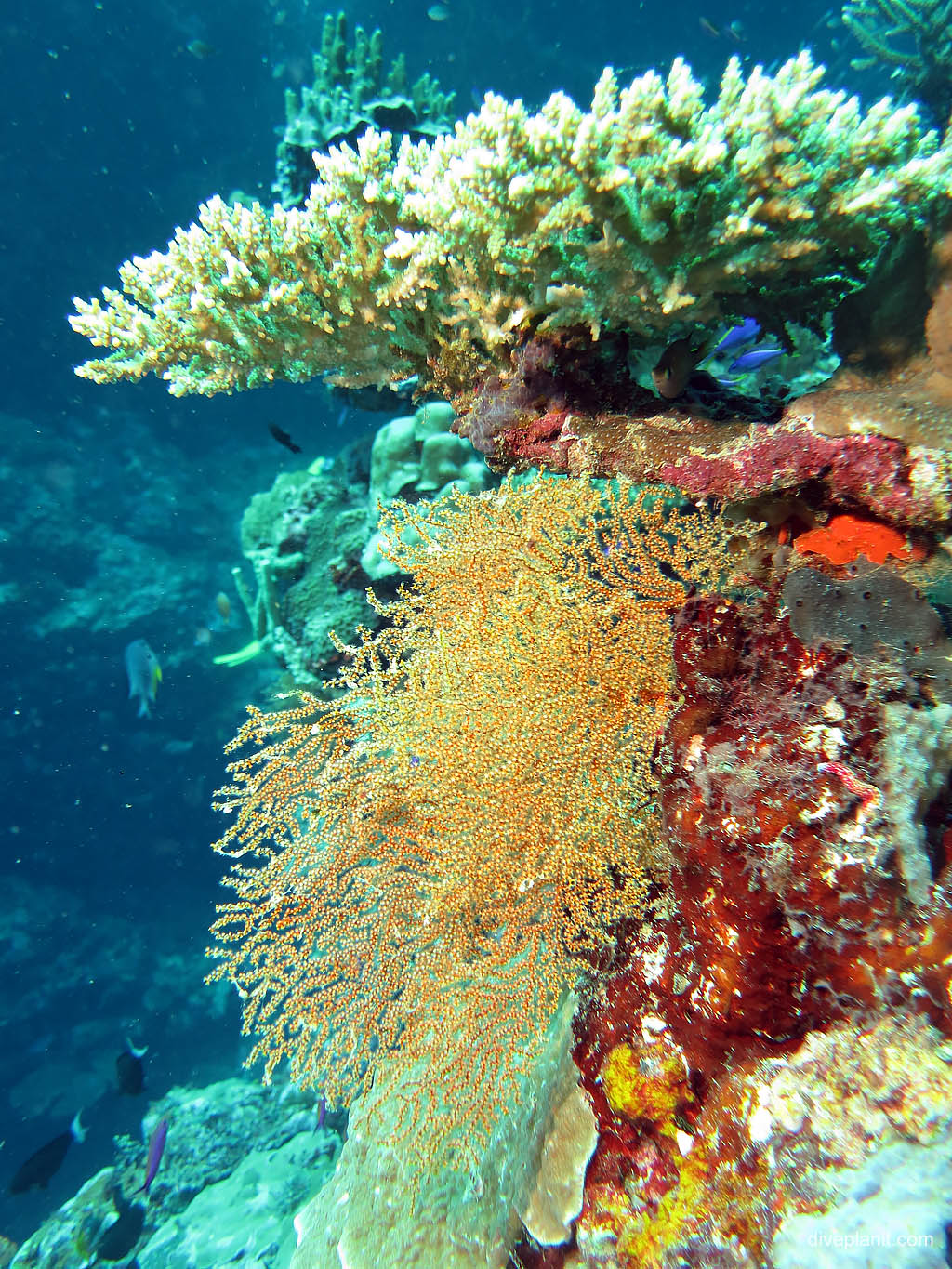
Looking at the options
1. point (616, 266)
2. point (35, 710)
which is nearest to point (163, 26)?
point (35, 710)

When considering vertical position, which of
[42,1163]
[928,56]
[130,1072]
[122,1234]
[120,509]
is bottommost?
[122,1234]

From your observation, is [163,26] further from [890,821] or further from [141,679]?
[890,821]

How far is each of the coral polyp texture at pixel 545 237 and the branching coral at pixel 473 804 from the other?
103 centimetres

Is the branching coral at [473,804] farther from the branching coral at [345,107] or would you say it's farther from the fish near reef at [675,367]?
the branching coral at [345,107]

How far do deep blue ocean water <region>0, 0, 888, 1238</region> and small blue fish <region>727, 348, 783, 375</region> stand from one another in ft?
39.4

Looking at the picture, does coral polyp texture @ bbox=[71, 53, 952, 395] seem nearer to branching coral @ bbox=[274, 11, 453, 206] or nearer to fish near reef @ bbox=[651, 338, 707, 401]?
fish near reef @ bbox=[651, 338, 707, 401]

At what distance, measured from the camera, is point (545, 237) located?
2.47 m

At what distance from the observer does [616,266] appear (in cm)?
249

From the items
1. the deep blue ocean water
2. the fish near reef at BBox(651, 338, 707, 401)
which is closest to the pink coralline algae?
the fish near reef at BBox(651, 338, 707, 401)

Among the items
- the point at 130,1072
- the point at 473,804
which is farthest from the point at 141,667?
the point at 473,804

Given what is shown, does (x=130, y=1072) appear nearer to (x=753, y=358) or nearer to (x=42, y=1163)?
(x=42, y=1163)

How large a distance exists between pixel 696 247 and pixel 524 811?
2.46 m

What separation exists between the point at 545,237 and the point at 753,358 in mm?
2137

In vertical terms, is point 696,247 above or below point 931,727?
above
